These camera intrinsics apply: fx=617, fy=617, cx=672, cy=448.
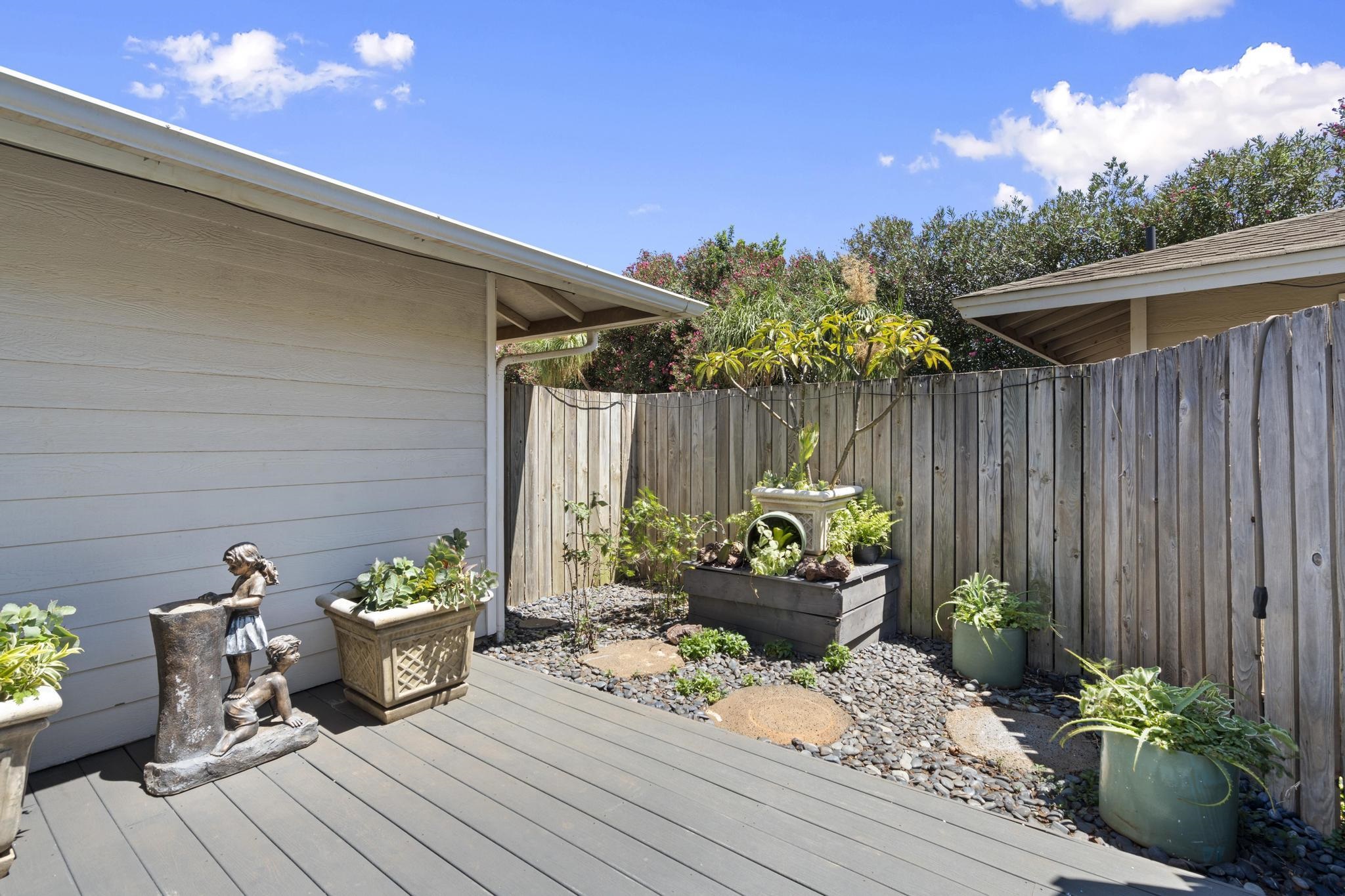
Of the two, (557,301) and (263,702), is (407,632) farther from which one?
(557,301)

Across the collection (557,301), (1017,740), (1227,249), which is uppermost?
(1227,249)

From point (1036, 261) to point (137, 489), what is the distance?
33.4ft

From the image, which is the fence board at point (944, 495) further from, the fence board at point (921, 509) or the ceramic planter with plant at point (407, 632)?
the ceramic planter with plant at point (407, 632)

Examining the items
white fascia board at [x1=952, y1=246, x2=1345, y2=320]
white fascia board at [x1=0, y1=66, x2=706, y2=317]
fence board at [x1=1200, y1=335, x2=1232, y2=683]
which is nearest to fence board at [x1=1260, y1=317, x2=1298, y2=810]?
fence board at [x1=1200, y1=335, x2=1232, y2=683]

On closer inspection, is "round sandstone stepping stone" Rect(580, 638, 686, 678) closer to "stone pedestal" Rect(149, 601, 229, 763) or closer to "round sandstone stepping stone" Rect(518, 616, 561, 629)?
"round sandstone stepping stone" Rect(518, 616, 561, 629)

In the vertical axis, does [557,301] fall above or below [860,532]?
above

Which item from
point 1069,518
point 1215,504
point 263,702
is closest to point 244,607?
point 263,702

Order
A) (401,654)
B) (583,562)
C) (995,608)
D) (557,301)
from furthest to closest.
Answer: (583,562) → (557,301) → (995,608) → (401,654)

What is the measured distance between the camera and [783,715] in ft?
9.14

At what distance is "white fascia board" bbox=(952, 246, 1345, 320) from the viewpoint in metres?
2.90

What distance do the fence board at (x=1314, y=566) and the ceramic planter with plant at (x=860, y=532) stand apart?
7.20ft

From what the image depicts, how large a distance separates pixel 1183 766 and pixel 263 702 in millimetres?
3029

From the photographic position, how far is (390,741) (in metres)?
2.43

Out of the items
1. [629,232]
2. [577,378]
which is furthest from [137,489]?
[629,232]
